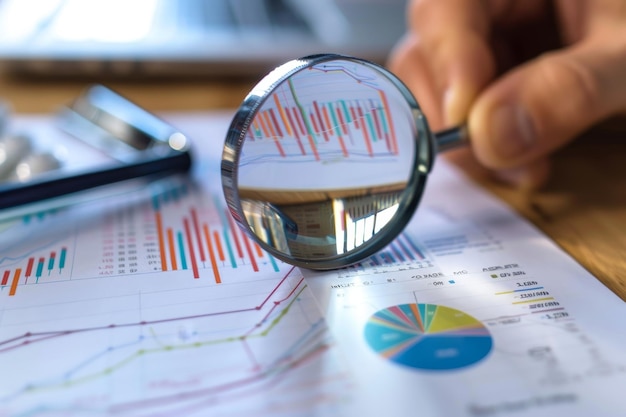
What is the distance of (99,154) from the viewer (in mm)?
721

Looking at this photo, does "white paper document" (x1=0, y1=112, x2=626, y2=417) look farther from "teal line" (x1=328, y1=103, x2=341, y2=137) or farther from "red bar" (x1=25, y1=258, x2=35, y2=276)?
"teal line" (x1=328, y1=103, x2=341, y2=137)

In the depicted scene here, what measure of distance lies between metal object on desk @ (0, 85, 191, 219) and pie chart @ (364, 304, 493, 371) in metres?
0.30

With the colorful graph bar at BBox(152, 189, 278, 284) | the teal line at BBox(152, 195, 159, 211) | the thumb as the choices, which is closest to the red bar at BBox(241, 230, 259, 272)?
the colorful graph bar at BBox(152, 189, 278, 284)

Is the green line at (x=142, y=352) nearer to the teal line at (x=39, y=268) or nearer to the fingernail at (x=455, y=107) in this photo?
the teal line at (x=39, y=268)

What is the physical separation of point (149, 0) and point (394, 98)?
751 millimetres

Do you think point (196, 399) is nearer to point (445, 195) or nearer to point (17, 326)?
point (17, 326)

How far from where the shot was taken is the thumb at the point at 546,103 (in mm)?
595

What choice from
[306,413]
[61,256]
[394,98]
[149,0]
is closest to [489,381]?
[306,413]

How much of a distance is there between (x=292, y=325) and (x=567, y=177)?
0.41 meters

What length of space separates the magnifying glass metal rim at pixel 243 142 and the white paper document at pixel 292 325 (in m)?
0.01

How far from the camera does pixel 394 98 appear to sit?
1.65ft

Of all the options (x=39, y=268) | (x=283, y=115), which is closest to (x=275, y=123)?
(x=283, y=115)

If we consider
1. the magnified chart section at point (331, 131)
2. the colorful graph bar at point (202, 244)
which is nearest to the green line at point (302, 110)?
the magnified chart section at point (331, 131)

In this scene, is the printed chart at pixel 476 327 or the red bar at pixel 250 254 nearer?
the printed chart at pixel 476 327
